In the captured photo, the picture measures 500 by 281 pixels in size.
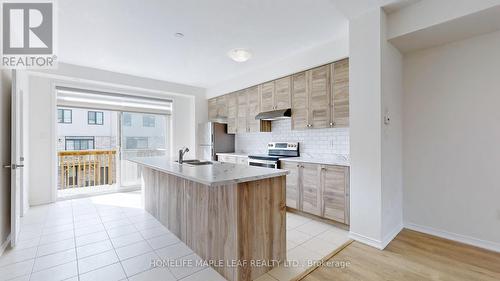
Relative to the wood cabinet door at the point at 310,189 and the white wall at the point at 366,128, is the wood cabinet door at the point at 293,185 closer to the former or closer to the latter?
the wood cabinet door at the point at 310,189

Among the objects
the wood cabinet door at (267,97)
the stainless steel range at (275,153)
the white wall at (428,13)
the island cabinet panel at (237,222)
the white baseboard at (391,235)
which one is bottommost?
the white baseboard at (391,235)

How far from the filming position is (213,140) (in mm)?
5250

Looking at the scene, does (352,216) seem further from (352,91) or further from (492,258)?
(352,91)

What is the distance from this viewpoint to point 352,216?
8.63 ft

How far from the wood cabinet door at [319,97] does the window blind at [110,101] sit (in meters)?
3.76

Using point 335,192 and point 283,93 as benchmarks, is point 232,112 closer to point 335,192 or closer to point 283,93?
point 283,93

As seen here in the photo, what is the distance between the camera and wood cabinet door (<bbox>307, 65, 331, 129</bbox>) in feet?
10.5

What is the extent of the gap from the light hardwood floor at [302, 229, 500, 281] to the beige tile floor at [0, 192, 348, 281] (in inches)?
9.4

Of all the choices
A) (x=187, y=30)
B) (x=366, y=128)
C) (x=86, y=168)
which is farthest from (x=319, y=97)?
(x=86, y=168)

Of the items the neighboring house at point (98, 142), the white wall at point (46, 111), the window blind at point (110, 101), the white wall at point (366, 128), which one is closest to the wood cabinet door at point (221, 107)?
the window blind at point (110, 101)

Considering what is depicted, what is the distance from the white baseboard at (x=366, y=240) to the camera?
93.5 inches

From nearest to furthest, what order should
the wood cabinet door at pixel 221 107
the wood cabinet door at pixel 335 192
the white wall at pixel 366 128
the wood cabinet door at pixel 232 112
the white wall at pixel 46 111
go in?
the white wall at pixel 366 128 < the wood cabinet door at pixel 335 192 < the white wall at pixel 46 111 < the wood cabinet door at pixel 232 112 < the wood cabinet door at pixel 221 107

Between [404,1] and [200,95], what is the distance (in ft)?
15.1

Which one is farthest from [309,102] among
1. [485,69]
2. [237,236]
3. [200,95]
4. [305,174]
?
[200,95]
